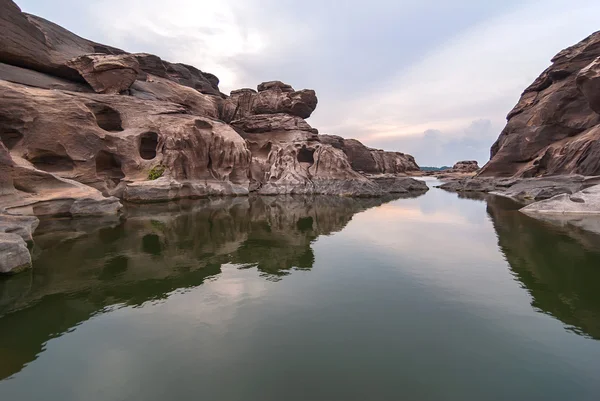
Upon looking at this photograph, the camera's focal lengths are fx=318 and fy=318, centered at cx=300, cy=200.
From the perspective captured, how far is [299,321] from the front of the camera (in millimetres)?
7539

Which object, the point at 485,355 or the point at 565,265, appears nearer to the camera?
the point at 485,355

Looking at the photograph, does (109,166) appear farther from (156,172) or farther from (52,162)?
(52,162)

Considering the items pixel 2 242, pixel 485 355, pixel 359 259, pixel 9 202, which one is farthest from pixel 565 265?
pixel 9 202

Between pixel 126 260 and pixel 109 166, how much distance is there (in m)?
24.5

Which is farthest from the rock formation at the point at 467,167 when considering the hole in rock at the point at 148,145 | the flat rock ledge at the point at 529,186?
the hole in rock at the point at 148,145

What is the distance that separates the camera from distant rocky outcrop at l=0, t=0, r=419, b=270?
21681 mm

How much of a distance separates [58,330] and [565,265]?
53.7 ft

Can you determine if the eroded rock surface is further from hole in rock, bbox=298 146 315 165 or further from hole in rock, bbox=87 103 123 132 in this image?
hole in rock, bbox=87 103 123 132

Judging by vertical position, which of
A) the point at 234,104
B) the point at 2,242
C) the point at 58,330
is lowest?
the point at 58,330

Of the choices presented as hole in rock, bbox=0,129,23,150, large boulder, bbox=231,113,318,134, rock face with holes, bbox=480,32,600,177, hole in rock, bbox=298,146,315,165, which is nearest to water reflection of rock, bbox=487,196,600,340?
rock face with holes, bbox=480,32,600,177

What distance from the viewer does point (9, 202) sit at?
16.8 metres

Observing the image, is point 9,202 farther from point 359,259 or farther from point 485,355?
point 485,355

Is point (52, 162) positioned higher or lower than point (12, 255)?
higher

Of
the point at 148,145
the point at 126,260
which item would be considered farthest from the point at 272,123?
the point at 126,260
